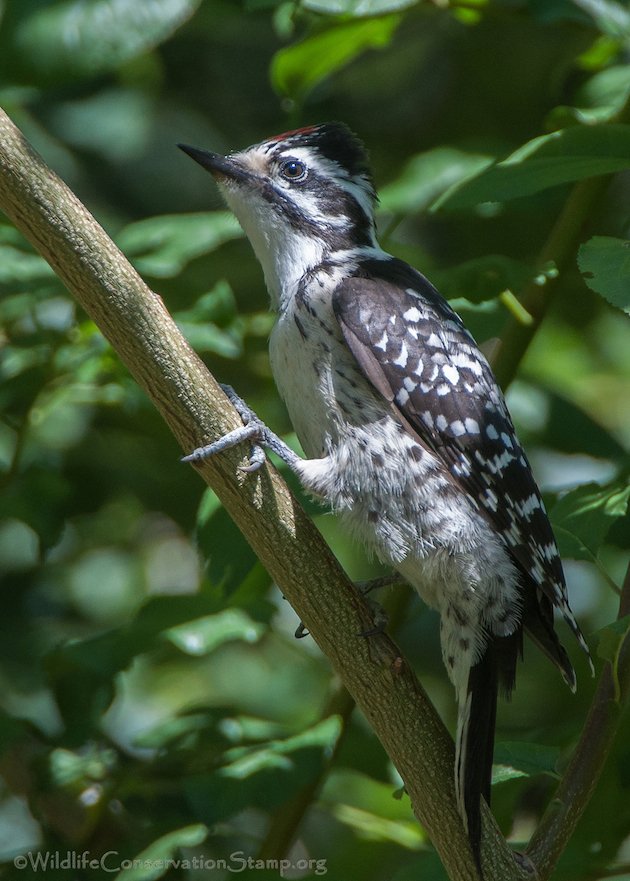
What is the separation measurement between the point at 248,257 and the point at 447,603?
2077 mm

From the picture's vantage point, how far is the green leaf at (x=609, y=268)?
236 cm

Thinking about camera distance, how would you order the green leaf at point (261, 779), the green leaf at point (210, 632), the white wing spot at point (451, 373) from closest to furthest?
the green leaf at point (261, 779)
the green leaf at point (210, 632)
the white wing spot at point (451, 373)

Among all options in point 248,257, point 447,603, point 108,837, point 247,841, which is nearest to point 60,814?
point 108,837

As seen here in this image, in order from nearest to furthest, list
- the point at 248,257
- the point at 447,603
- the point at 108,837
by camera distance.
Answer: the point at 447,603 → the point at 108,837 → the point at 248,257

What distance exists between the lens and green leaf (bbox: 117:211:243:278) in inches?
127

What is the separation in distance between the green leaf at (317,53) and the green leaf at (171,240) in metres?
0.46

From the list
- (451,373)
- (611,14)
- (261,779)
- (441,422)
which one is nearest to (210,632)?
(261,779)

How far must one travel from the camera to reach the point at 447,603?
10.0 ft

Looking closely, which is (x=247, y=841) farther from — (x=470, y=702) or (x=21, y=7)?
(x=21, y=7)

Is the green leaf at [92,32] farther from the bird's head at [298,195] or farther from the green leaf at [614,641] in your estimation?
the green leaf at [614,641]

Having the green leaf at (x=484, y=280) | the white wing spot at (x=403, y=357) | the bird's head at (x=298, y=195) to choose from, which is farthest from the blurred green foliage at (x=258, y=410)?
the white wing spot at (x=403, y=357)

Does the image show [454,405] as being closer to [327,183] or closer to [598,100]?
[327,183]

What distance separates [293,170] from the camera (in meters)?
3.64

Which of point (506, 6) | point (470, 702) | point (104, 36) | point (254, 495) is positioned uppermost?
point (104, 36)
